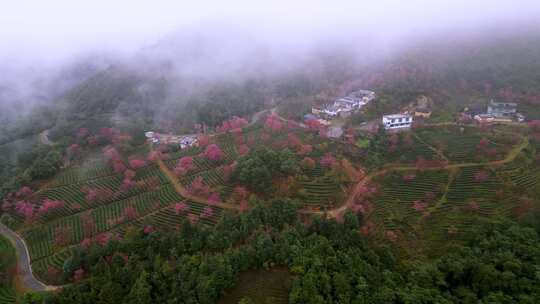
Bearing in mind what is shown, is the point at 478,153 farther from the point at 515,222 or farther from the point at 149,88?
the point at 149,88

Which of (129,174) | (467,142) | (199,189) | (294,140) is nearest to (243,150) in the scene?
(294,140)

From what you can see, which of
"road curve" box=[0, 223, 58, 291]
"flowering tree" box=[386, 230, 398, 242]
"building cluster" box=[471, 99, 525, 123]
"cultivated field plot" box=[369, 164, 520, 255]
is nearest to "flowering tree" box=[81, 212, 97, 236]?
"road curve" box=[0, 223, 58, 291]

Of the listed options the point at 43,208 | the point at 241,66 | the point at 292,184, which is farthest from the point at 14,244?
the point at 241,66

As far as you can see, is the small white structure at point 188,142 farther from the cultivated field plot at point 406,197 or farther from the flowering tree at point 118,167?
the cultivated field plot at point 406,197

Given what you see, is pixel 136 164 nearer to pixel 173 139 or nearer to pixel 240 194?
pixel 173 139

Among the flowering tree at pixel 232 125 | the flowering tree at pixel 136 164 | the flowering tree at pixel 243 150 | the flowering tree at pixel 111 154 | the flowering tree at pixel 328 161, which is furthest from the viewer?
the flowering tree at pixel 232 125

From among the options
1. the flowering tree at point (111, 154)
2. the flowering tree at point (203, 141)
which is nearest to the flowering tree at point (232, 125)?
the flowering tree at point (203, 141)
